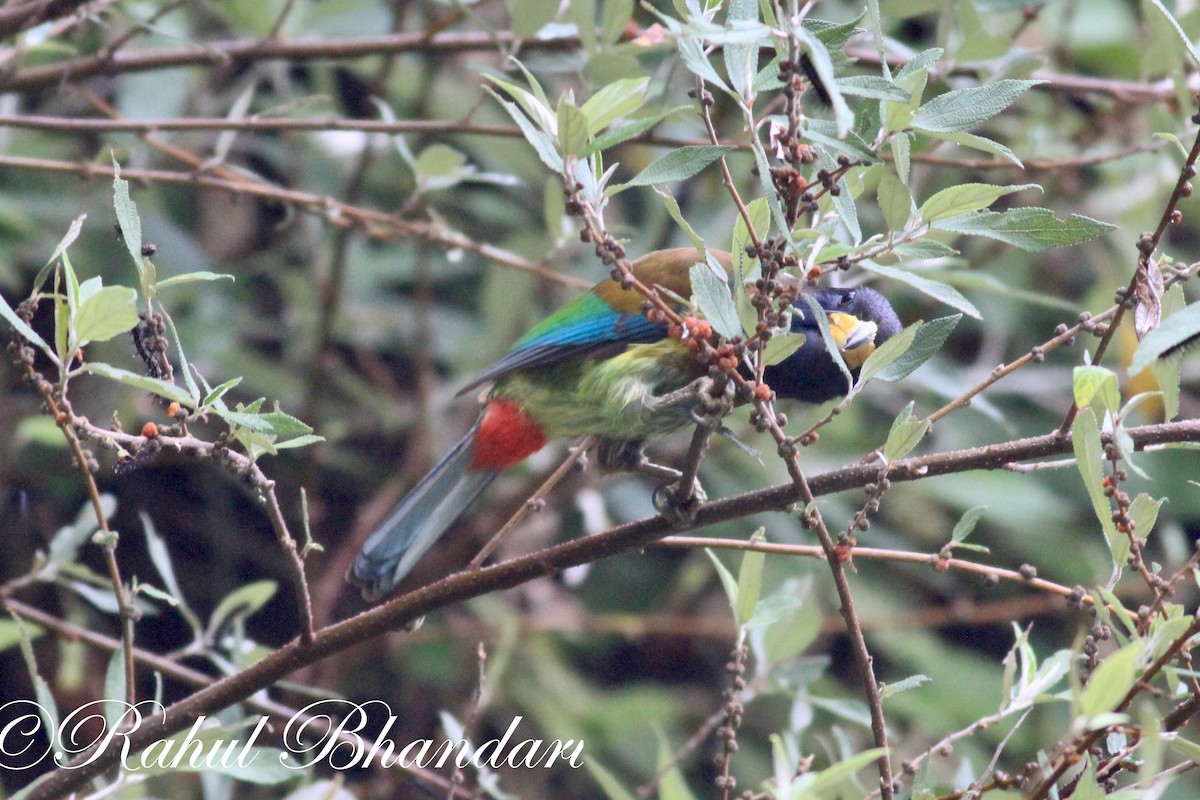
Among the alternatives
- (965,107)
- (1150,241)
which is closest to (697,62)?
(965,107)

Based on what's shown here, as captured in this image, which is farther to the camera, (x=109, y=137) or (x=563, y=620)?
(x=563, y=620)

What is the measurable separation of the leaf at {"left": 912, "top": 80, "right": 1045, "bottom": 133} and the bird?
44.0 inches

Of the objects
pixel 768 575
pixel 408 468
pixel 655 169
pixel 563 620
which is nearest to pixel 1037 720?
pixel 768 575

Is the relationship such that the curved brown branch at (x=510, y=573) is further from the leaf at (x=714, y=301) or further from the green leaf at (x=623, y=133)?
the green leaf at (x=623, y=133)

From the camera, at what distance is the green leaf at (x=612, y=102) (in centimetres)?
168

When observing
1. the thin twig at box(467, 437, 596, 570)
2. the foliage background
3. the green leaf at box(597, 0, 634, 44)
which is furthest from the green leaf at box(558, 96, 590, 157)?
the foliage background

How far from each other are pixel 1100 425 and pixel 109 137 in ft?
8.70

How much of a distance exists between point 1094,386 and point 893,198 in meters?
0.35

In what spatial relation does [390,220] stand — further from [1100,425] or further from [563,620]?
[563,620]

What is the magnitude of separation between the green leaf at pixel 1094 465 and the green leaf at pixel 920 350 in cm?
22

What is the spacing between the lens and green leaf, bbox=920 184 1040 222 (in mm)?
1618

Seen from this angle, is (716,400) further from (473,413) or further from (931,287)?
(473,413)

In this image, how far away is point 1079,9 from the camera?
5129mm

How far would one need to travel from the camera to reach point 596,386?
9.72 feet
